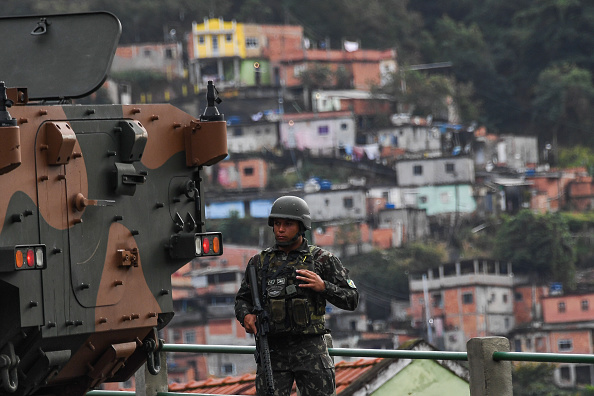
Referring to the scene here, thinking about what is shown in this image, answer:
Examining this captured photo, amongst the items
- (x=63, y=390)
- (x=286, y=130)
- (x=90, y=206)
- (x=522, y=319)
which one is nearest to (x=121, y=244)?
(x=90, y=206)

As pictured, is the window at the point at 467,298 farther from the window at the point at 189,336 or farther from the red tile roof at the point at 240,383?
the red tile roof at the point at 240,383

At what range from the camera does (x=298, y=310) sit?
6.21 metres

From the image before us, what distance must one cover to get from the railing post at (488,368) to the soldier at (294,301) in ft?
2.07

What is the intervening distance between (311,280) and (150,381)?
2.05m

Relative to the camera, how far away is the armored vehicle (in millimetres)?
6477

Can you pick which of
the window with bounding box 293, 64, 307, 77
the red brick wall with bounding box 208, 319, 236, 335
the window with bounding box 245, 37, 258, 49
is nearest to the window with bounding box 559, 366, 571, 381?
the red brick wall with bounding box 208, 319, 236, 335

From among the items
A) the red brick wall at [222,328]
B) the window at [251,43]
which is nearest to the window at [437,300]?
the red brick wall at [222,328]

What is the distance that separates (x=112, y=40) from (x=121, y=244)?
4.34 feet

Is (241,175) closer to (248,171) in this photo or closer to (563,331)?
(248,171)

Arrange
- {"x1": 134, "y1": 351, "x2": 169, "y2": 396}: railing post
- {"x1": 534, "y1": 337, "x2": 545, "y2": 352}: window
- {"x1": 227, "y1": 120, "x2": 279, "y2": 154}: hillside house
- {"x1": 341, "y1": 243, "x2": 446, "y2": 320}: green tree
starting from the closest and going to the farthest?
{"x1": 134, "y1": 351, "x2": 169, "y2": 396}: railing post < {"x1": 534, "y1": 337, "x2": 545, "y2": 352}: window < {"x1": 341, "y1": 243, "x2": 446, "y2": 320}: green tree < {"x1": 227, "y1": 120, "x2": 279, "y2": 154}: hillside house

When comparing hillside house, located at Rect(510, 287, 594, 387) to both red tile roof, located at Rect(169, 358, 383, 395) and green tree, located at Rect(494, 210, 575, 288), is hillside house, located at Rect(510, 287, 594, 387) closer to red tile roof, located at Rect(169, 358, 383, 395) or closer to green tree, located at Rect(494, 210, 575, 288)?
green tree, located at Rect(494, 210, 575, 288)

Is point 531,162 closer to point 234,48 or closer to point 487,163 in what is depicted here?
point 487,163

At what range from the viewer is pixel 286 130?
305 feet

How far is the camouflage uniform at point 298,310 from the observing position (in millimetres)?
6238
